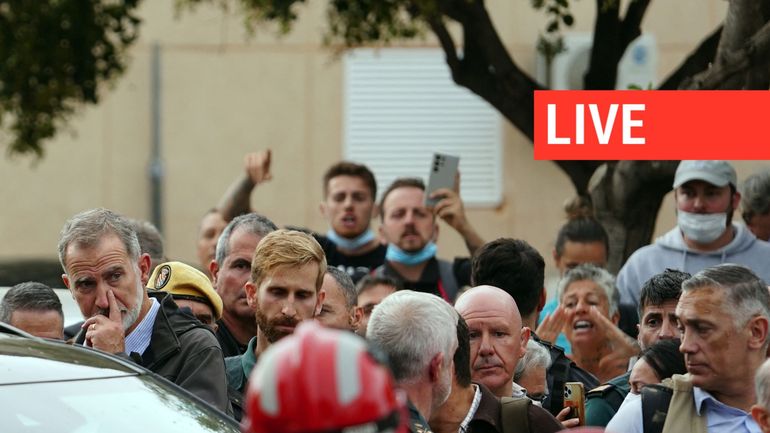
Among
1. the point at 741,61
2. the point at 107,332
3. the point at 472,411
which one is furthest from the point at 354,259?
the point at 472,411

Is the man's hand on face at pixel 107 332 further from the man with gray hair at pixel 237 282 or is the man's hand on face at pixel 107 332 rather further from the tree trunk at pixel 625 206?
the tree trunk at pixel 625 206

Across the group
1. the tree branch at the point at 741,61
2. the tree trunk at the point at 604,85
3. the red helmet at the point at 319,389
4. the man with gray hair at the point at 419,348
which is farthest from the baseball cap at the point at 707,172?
the red helmet at the point at 319,389

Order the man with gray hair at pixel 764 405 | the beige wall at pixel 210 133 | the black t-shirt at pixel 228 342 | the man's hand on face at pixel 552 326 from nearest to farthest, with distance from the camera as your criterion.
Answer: the man with gray hair at pixel 764 405 → the black t-shirt at pixel 228 342 → the man's hand on face at pixel 552 326 → the beige wall at pixel 210 133

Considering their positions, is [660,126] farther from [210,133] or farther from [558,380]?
[210,133]

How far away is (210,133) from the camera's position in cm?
1642

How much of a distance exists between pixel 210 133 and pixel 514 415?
Answer: 11.9 m

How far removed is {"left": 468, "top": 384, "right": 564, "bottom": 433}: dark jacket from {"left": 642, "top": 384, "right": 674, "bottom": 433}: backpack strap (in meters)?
0.31

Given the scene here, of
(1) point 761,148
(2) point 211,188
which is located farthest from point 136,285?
(2) point 211,188

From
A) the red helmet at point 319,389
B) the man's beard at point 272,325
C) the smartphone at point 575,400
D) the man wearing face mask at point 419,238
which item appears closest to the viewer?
the red helmet at point 319,389

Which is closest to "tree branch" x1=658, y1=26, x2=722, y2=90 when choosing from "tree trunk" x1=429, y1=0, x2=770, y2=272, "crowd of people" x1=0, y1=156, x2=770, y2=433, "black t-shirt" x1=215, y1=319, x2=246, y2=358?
"tree trunk" x1=429, y1=0, x2=770, y2=272

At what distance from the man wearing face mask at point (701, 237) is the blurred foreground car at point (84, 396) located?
3936 mm

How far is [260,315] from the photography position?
566 centimetres

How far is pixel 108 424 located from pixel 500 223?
504 inches

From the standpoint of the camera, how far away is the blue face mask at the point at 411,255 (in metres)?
8.30
